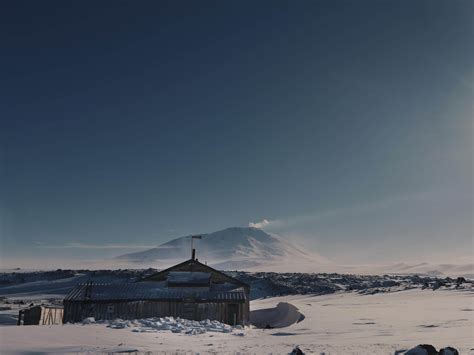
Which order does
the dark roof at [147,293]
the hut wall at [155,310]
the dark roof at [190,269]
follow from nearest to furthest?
1. the hut wall at [155,310]
2. the dark roof at [147,293]
3. the dark roof at [190,269]

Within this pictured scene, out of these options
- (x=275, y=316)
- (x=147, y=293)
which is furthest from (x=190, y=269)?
(x=275, y=316)

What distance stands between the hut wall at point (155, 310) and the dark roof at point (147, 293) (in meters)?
0.30

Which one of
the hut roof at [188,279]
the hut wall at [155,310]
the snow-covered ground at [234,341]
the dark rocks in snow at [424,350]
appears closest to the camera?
the dark rocks in snow at [424,350]

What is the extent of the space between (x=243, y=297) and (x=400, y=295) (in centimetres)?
2284

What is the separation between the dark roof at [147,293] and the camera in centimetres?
2466

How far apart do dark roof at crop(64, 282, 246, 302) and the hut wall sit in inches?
11.7

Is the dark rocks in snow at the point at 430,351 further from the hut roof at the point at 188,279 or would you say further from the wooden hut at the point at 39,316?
the wooden hut at the point at 39,316

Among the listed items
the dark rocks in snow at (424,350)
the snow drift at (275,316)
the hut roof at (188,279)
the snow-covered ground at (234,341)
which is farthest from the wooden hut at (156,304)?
the dark rocks in snow at (424,350)

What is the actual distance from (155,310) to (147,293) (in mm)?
1484

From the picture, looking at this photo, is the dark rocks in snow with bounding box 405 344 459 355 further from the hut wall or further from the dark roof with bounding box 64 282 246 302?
the hut wall

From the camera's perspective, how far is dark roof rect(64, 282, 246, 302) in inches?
971

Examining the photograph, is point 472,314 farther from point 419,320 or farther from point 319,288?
point 319,288

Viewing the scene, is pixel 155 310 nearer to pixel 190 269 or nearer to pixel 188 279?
pixel 188 279

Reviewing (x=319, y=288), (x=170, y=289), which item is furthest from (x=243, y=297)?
(x=319, y=288)
